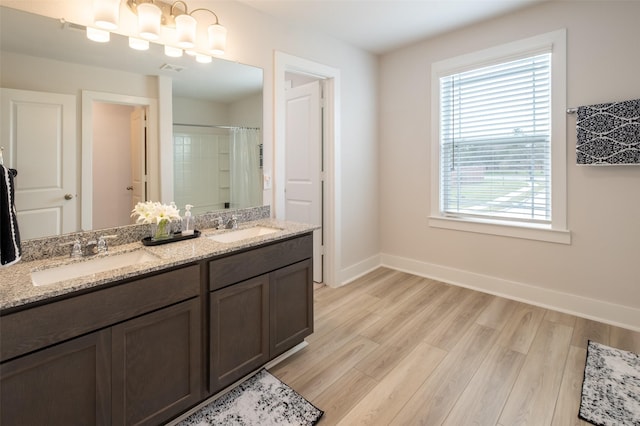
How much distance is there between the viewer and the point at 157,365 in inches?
56.4

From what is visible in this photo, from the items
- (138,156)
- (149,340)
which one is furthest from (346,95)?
(149,340)

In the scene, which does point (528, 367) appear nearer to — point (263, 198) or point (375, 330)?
point (375, 330)

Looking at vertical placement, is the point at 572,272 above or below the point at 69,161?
below

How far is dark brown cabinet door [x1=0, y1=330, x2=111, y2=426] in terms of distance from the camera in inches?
42.3

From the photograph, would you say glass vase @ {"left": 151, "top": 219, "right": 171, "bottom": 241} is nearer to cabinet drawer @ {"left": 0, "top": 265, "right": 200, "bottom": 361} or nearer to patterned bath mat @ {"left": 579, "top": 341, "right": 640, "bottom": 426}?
cabinet drawer @ {"left": 0, "top": 265, "right": 200, "bottom": 361}

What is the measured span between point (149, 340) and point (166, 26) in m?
1.83

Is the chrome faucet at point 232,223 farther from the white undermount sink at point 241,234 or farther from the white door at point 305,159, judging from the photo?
the white door at point 305,159

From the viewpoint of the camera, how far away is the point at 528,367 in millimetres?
1983

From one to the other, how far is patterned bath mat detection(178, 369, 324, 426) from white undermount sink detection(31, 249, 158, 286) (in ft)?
2.79

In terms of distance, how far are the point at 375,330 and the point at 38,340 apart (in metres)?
2.02

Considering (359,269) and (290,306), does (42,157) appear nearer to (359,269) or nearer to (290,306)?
(290,306)

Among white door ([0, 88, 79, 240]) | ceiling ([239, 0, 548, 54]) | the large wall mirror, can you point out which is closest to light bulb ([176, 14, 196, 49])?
the large wall mirror

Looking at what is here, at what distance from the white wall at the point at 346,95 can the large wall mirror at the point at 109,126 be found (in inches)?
7.6

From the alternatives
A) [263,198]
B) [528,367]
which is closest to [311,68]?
[263,198]
